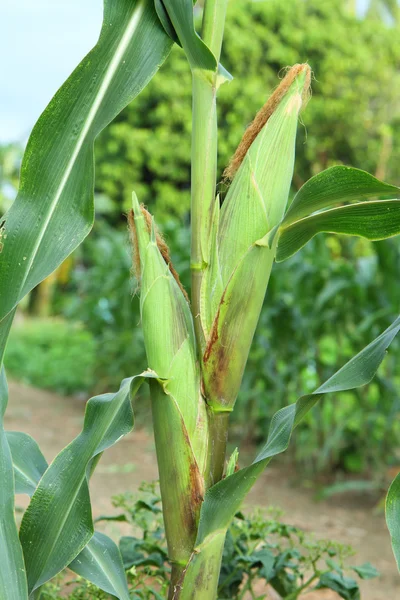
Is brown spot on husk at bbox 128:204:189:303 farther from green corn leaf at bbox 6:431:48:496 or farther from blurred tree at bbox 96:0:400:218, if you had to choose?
blurred tree at bbox 96:0:400:218

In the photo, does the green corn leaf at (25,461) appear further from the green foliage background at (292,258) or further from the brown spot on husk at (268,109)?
the brown spot on husk at (268,109)

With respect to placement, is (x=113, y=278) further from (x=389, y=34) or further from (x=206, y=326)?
(x=389, y=34)

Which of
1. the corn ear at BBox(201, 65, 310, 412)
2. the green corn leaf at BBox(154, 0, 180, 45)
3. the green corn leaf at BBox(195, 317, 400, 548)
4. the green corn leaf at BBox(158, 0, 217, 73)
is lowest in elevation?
the green corn leaf at BBox(195, 317, 400, 548)

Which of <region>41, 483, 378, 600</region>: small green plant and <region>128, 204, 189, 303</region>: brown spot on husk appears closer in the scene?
<region>128, 204, 189, 303</region>: brown spot on husk

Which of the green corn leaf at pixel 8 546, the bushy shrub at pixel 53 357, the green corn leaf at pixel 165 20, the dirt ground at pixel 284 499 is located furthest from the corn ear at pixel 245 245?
the bushy shrub at pixel 53 357

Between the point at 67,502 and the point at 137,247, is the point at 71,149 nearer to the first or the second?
the point at 137,247

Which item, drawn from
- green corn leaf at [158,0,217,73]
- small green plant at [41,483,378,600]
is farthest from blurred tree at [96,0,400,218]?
green corn leaf at [158,0,217,73]

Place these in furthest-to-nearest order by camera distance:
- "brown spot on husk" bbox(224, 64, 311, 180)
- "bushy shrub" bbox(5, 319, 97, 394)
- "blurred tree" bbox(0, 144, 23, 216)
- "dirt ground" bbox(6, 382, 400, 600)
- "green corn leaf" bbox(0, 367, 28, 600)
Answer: "blurred tree" bbox(0, 144, 23, 216) < "bushy shrub" bbox(5, 319, 97, 394) < "dirt ground" bbox(6, 382, 400, 600) < "brown spot on husk" bbox(224, 64, 311, 180) < "green corn leaf" bbox(0, 367, 28, 600)
